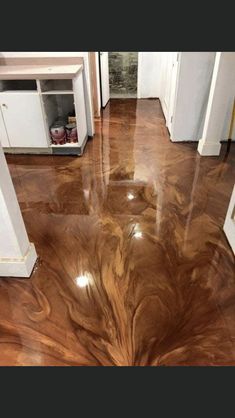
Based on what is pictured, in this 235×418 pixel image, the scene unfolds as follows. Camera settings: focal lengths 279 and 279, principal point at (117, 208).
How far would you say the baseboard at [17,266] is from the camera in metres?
1.92

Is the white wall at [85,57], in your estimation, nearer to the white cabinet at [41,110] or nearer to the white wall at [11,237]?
the white cabinet at [41,110]

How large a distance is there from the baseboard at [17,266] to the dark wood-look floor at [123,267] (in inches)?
2.2

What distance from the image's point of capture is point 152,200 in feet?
9.21

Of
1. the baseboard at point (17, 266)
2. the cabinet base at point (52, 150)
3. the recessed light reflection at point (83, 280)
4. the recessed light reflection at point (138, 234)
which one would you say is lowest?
the cabinet base at point (52, 150)

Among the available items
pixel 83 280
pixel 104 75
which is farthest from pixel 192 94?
pixel 83 280

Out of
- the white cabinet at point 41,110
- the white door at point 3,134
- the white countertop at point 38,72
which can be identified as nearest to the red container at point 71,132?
the white cabinet at point 41,110

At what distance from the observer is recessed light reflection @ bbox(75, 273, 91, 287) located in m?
1.93

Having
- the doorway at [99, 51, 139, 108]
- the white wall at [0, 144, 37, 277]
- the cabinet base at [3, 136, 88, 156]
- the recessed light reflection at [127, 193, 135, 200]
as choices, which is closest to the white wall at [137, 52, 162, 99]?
the doorway at [99, 51, 139, 108]

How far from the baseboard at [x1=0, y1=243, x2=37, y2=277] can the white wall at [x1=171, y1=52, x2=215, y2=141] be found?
2.73m

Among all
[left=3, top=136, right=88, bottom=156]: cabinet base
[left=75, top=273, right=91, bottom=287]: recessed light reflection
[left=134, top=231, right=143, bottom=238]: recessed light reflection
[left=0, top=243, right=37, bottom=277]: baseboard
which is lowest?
[left=3, top=136, right=88, bottom=156]: cabinet base

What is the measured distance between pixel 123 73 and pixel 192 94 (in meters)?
2.83

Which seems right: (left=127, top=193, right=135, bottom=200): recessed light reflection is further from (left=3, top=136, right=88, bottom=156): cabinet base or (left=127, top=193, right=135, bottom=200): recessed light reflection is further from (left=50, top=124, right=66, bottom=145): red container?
(left=50, top=124, right=66, bottom=145): red container

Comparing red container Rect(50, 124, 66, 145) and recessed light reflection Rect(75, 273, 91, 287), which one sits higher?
red container Rect(50, 124, 66, 145)

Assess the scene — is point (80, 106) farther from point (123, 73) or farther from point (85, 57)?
point (123, 73)
